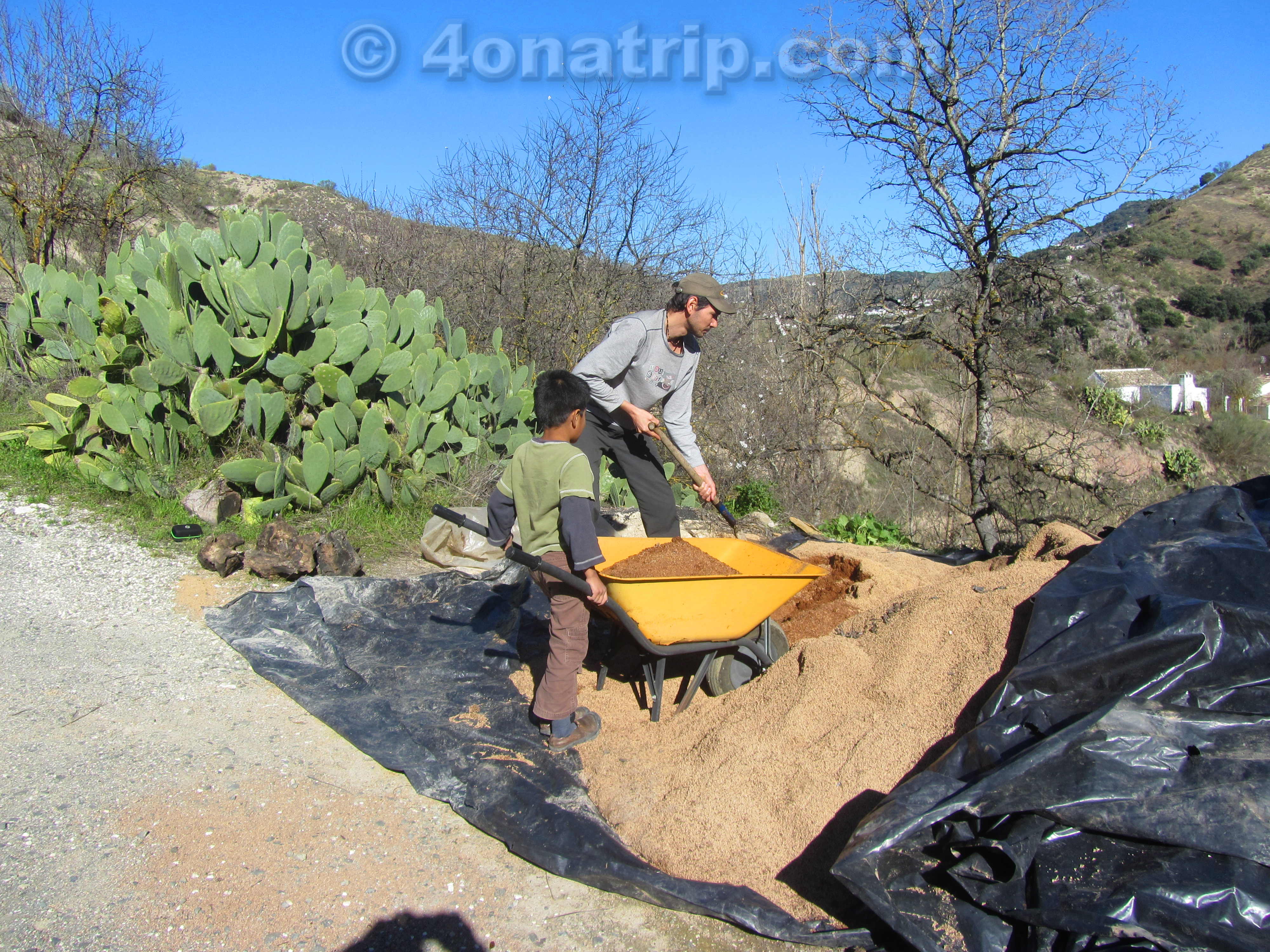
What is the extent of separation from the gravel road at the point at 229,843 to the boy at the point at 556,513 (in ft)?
1.84

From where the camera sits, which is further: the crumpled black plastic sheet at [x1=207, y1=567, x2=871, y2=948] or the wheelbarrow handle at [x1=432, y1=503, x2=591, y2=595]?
the wheelbarrow handle at [x1=432, y1=503, x2=591, y2=595]

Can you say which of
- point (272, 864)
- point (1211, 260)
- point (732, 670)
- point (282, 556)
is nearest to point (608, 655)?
point (732, 670)

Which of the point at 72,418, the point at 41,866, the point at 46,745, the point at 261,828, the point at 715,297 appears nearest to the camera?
the point at 41,866

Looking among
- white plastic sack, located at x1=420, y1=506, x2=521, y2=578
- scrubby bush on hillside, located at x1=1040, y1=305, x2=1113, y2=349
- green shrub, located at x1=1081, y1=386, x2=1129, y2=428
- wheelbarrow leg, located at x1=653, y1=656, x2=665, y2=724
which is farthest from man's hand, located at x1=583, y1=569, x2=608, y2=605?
green shrub, located at x1=1081, y1=386, x2=1129, y2=428

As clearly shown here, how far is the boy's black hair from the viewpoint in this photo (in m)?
2.95

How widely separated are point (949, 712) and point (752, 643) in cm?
86

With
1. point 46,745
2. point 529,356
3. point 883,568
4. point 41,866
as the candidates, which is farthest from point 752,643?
point 529,356

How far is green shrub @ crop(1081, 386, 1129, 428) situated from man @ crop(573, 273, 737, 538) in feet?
21.7

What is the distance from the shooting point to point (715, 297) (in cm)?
380

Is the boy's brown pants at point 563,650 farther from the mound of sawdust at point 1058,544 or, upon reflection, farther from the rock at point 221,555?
the rock at point 221,555

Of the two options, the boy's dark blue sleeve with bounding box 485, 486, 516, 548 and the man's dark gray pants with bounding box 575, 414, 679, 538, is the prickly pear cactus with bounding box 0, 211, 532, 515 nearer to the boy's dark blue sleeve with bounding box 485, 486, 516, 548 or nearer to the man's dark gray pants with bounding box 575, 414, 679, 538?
the man's dark gray pants with bounding box 575, 414, 679, 538

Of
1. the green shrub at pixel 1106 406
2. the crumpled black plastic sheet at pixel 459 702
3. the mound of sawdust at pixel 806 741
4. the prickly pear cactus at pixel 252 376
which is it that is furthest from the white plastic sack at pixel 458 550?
the green shrub at pixel 1106 406

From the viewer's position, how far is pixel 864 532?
656cm

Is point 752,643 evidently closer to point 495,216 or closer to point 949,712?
point 949,712
